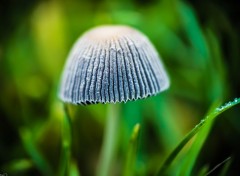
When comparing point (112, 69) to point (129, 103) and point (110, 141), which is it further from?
point (129, 103)

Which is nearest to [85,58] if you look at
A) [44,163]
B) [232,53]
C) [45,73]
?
[44,163]

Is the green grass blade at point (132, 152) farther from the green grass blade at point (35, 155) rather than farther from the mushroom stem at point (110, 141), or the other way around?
the green grass blade at point (35, 155)

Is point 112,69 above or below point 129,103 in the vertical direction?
above

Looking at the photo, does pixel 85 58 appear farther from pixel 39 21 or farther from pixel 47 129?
pixel 39 21

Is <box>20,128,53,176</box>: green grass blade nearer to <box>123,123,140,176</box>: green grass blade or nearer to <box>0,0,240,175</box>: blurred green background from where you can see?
<box>0,0,240,175</box>: blurred green background

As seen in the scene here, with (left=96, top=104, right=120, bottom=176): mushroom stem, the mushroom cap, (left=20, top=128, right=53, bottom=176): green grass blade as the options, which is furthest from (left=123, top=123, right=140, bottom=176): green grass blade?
(left=20, top=128, right=53, bottom=176): green grass blade

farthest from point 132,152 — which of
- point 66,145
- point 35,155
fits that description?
point 35,155
